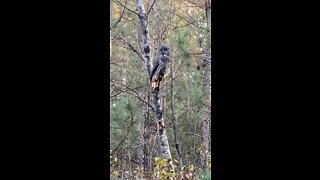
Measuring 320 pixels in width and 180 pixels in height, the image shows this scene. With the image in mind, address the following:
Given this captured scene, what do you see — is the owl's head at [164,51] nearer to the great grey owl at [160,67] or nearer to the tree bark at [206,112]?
the great grey owl at [160,67]

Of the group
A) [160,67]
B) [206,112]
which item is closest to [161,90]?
[160,67]

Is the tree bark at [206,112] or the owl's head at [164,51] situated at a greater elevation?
the owl's head at [164,51]

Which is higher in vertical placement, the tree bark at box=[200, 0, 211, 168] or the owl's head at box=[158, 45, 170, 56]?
the owl's head at box=[158, 45, 170, 56]

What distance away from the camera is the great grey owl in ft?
6.72

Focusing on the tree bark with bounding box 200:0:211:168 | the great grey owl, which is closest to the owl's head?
the great grey owl

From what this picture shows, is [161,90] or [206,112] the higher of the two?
[161,90]

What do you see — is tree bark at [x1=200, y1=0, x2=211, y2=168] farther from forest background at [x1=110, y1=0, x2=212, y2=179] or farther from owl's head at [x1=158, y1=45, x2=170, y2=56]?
owl's head at [x1=158, y1=45, x2=170, y2=56]

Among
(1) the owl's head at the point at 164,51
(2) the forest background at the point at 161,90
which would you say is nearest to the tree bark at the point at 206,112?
(2) the forest background at the point at 161,90

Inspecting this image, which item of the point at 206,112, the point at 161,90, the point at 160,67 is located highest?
the point at 160,67

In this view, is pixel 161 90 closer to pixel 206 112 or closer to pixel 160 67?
pixel 160 67

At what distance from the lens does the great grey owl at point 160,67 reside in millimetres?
2047

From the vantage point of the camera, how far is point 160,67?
2059mm
